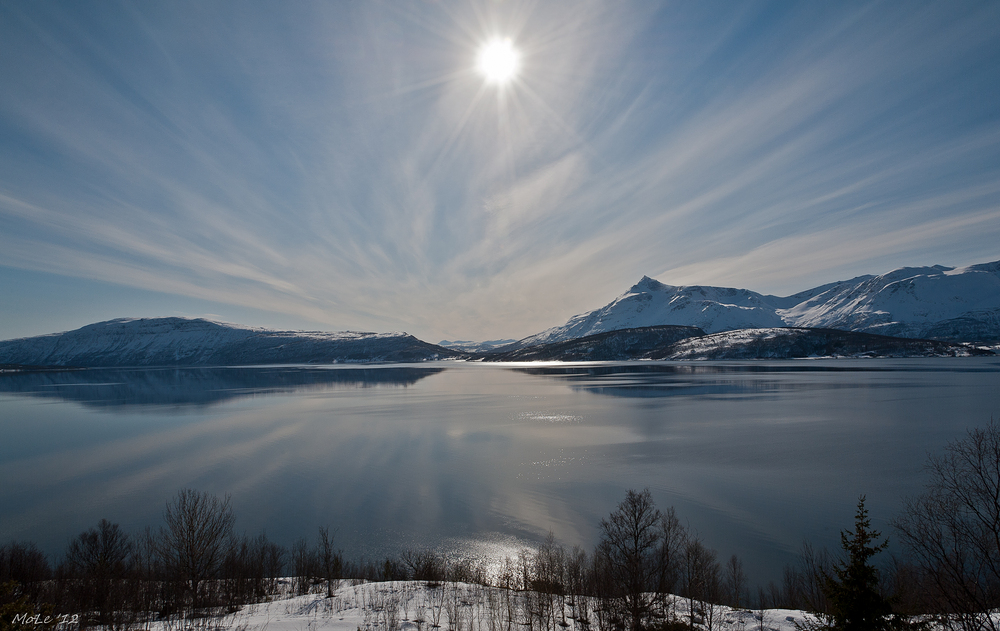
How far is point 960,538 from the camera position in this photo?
64.7 ft

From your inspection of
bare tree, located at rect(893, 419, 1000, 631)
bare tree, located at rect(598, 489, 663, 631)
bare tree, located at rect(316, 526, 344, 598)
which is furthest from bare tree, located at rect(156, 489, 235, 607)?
bare tree, located at rect(893, 419, 1000, 631)

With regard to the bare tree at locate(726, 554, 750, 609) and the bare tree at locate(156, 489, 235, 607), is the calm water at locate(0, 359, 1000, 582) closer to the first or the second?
the bare tree at locate(726, 554, 750, 609)

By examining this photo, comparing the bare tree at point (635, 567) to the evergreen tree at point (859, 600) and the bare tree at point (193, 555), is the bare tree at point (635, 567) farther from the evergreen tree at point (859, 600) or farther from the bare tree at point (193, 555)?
the bare tree at point (193, 555)

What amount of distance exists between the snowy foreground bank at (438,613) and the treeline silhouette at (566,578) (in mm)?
149

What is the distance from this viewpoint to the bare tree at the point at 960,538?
36.8 ft

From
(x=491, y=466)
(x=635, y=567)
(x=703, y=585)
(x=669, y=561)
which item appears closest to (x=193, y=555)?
(x=635, y=567)

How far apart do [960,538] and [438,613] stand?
2388 centimetres

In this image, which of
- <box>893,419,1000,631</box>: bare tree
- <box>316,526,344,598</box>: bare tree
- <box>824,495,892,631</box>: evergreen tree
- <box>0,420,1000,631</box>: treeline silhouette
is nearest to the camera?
<box>824,495,892,631</box>: evergreen tree

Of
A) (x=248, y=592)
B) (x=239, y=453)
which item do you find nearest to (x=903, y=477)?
(x=248, y=592)

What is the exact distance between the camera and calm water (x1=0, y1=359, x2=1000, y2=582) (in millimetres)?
24125

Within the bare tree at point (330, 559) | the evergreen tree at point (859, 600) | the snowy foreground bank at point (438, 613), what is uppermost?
the evergreen tree at point (859, 600)

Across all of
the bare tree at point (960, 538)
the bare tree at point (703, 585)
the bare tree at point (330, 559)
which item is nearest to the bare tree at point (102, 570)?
the bare tree at point (330, 559)

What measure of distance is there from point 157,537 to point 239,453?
20.4 meters

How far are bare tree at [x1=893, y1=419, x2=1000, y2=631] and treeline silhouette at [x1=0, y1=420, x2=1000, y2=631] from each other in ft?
0.48
